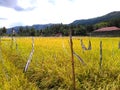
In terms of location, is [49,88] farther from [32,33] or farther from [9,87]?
[32,33]

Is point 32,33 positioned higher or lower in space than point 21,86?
lower

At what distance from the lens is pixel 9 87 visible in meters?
7.98

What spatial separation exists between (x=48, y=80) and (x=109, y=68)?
1.85m

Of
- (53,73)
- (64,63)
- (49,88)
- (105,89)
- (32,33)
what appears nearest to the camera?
(105,89)

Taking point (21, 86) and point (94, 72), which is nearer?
point (21, 86)

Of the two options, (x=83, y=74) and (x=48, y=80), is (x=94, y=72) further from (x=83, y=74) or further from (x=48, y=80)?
(x=48, y=80)

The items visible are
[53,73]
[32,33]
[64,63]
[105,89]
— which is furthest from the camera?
[32,33]

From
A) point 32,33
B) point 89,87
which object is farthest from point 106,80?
point 32,33

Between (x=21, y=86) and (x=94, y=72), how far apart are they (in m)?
2.24

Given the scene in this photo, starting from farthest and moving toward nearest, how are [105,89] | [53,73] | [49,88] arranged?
[53,73]
[49,88]
[105,89]

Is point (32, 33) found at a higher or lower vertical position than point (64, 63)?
lower

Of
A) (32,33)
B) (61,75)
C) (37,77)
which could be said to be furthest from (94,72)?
(32,33)

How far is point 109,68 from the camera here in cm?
897

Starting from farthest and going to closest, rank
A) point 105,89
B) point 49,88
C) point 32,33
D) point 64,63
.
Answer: point 32,33 → point 64,63 → point 49,88 → point 105,89
